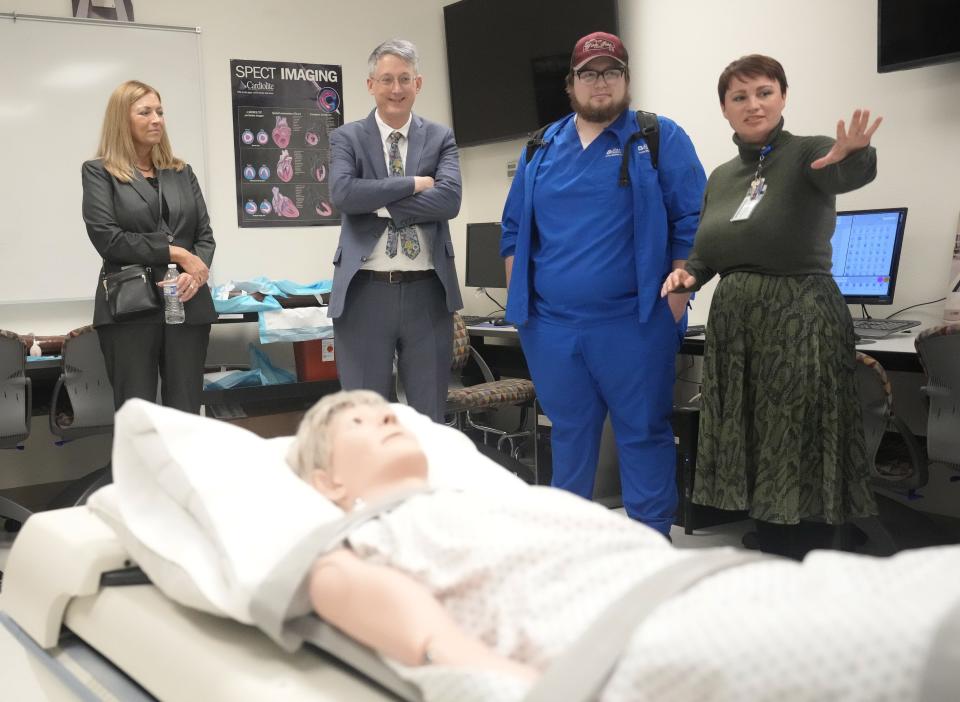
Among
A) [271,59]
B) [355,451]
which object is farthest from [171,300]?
[271,59]

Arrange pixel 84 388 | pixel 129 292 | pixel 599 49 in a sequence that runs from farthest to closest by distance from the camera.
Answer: pixel 84 388
pixel 129 292
pixel 599 49

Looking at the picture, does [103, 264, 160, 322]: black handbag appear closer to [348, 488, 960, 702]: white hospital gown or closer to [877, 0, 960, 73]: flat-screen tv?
[348, 488, 960, 702]: white hospital gown

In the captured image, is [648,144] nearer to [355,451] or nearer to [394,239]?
[394,239]

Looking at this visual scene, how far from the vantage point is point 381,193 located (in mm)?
2809

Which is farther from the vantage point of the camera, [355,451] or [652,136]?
[652,136]

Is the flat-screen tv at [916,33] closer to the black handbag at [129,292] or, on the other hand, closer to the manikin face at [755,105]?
the manikin face at [755,105]

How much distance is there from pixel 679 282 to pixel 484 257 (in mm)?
2357

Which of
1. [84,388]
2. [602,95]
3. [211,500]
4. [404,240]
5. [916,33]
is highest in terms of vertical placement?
[916,33]

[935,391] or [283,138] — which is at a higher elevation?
[283,138]

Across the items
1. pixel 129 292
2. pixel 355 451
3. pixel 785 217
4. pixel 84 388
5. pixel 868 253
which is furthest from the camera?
pixel 84 388

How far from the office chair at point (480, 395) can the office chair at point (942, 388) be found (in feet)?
5.61

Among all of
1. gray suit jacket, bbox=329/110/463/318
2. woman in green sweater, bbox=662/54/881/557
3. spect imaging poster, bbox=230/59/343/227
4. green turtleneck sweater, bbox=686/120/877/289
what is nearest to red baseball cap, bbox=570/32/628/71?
woman in green sweater, bbox=662/54/881/557

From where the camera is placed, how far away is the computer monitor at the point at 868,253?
3.03 metres

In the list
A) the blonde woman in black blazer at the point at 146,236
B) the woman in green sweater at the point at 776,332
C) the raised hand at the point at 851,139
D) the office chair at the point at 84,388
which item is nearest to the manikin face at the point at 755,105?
the woman in green sweater at the point at 776,332
